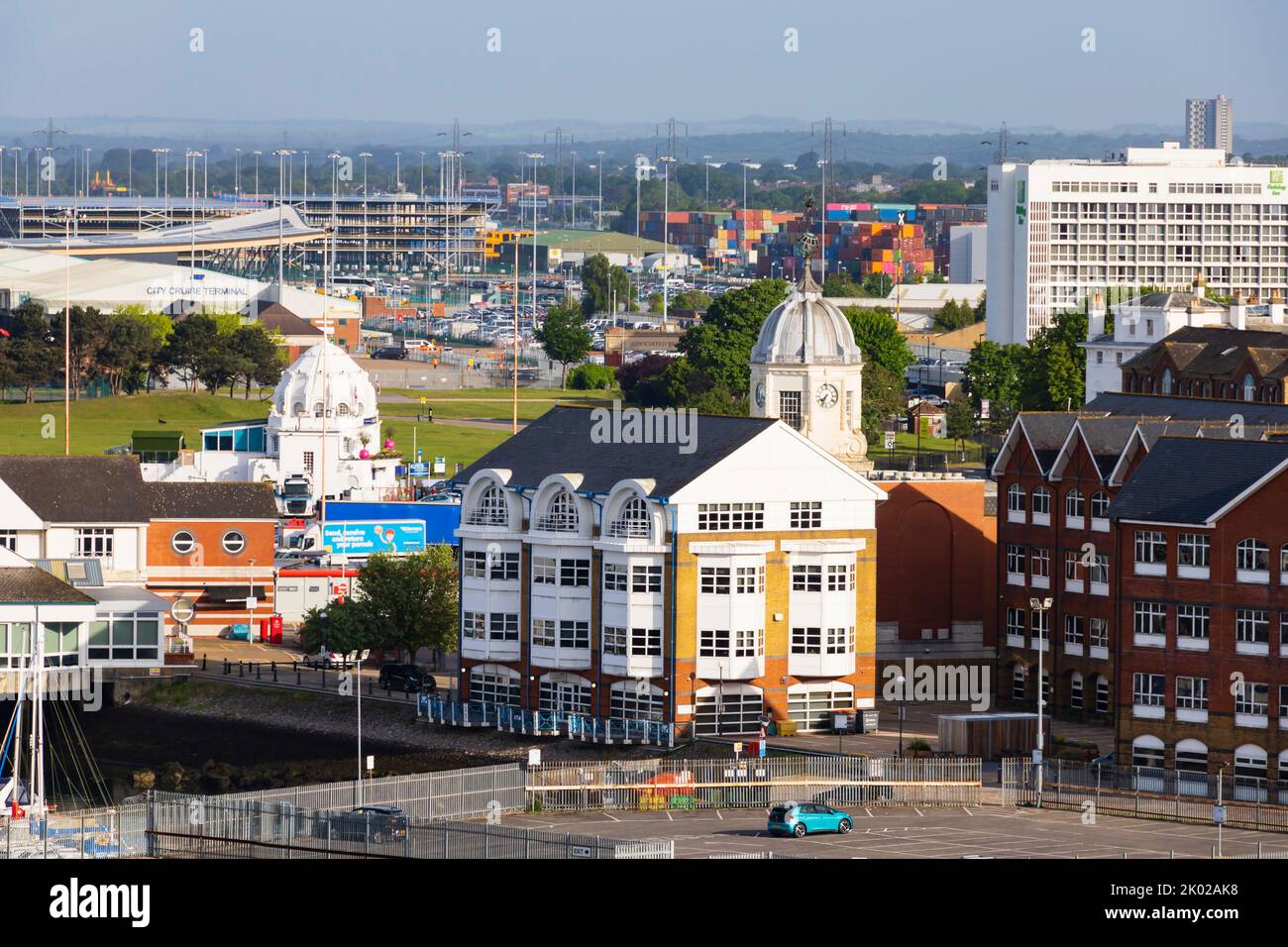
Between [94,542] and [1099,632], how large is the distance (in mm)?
39569

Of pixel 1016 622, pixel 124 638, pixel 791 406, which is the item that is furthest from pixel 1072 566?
pixel 124 638

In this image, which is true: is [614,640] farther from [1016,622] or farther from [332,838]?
[332,838]

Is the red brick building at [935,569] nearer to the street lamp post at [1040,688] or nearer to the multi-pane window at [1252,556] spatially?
the street lamp post at [1040,688]

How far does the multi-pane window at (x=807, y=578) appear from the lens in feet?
316

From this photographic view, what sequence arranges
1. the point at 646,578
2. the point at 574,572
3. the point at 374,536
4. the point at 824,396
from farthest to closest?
the point at 374,536
the point at 824,396
the point at 574,572
the point at 646,578

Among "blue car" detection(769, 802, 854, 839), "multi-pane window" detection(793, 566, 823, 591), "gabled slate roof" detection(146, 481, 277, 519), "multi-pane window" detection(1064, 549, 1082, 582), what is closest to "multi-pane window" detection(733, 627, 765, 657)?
"multi-pane window" detection(793, 566, 823, 591)

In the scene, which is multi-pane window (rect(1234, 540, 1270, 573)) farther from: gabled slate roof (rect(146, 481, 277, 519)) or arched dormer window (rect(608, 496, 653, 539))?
gabled slate roof (rect(146, 481, 277, 519))

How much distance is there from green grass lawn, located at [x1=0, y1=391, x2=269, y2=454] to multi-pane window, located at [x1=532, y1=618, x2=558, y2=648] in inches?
3019

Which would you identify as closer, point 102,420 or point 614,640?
point 614,640

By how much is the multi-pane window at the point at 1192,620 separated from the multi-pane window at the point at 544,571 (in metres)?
21.3

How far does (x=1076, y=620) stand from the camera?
98.0 metres

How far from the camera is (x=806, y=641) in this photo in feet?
317

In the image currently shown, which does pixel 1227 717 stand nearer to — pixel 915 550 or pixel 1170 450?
pixel 1170 450
